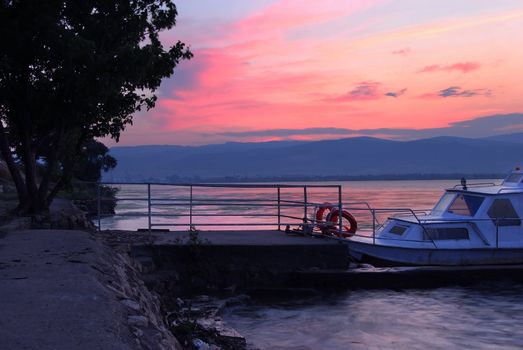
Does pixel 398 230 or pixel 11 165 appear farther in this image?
pixel 398 230

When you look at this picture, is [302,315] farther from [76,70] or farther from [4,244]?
[76,70]

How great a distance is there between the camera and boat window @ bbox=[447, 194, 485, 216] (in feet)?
51.6

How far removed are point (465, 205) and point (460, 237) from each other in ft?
4.00

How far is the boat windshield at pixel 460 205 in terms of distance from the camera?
51.7 feet

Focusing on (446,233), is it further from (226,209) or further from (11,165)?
(226,209)

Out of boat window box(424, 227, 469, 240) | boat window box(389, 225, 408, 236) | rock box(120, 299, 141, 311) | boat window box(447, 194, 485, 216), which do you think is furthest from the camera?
boat window box(447, 194, 485, 216)

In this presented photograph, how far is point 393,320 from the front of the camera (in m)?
11.0

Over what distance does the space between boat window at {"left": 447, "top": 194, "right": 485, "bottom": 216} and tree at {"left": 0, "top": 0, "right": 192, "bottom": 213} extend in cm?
813

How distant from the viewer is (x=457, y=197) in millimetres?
16297

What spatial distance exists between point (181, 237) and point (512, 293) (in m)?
7.42

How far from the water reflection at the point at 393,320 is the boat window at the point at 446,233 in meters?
1.77

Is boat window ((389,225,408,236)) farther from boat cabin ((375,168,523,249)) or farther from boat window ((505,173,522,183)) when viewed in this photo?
boat window ((505,173,522,183))

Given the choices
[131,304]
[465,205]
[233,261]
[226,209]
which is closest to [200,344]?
[131,304]

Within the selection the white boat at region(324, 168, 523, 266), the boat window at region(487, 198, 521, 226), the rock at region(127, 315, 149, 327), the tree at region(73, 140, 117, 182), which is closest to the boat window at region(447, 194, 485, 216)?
the white boat at region(324, 168, 523, 266)
